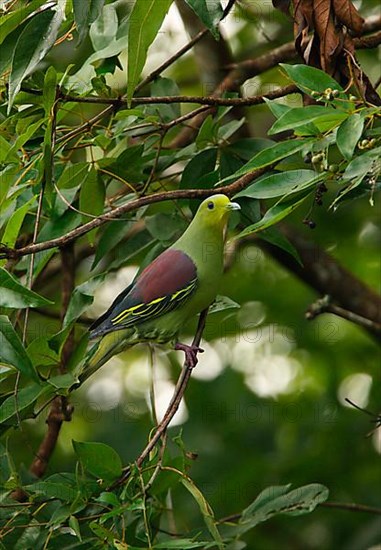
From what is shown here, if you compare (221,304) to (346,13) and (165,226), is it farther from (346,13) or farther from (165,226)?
(346,13)

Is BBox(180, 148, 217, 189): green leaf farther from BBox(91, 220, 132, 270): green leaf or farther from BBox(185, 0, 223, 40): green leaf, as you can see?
BBox(185, 0, 223, 40): green leaf

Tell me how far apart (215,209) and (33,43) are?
61 centimetres

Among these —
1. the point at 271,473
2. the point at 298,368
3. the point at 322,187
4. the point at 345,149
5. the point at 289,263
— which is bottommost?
the point at 298,368

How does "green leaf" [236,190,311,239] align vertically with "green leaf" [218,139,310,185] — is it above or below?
below

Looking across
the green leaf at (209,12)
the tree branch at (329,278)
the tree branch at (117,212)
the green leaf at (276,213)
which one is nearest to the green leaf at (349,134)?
the green leaf at (276,213)

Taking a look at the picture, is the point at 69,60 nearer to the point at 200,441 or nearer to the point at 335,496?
the point at 200,441

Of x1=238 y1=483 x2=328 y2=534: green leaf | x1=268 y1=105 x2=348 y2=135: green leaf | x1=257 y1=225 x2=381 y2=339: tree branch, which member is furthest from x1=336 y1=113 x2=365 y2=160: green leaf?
x1=257 y1=225 x2=381 y2=339: tree branch

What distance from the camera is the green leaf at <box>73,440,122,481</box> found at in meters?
1.96

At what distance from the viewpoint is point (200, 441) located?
3.76 metres

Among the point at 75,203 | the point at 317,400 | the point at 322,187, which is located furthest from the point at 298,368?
the point at 322,187

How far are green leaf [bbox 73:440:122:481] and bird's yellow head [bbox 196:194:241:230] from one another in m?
0.60

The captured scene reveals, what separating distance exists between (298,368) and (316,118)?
259 centimetres

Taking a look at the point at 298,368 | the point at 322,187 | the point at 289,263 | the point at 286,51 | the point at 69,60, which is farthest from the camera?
the point at 298,368

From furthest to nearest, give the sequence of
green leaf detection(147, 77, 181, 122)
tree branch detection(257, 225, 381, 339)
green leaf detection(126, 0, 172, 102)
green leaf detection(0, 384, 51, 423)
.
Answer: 1. tree branch detection(257, 225, 381, 339)
2. green leaf detection(147, 77, 181, 122)
3. green leaf detection(0, 384, 51, 423)
4. green leaf detection(126, 0, 172, 102)
